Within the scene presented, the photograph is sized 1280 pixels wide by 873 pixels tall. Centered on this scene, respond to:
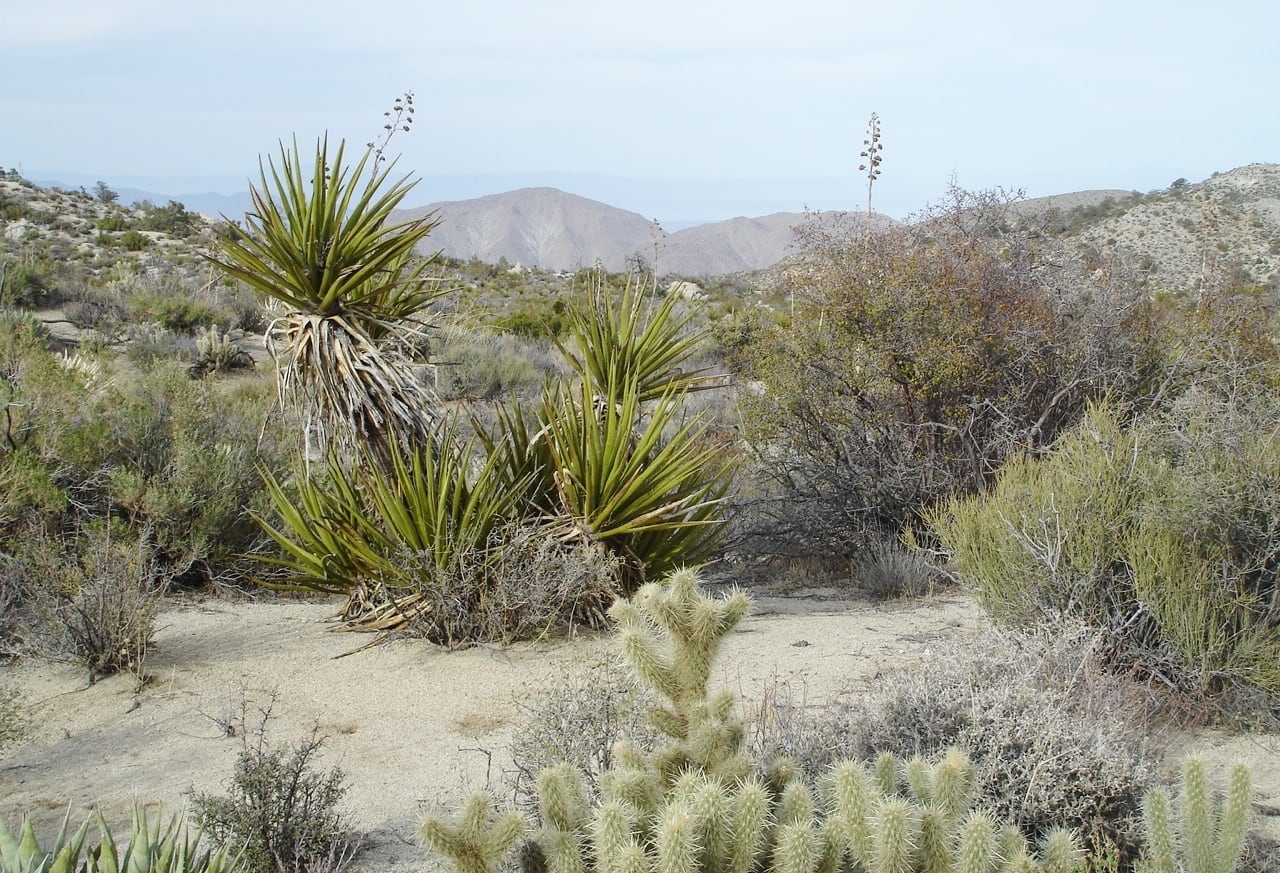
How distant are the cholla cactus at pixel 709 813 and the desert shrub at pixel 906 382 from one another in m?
5.51

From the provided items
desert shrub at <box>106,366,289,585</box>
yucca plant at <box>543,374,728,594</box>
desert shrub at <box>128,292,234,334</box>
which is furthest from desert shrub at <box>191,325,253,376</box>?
yucca plant at <box>543,374,728,594</box>

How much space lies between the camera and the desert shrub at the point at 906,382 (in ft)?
30.0

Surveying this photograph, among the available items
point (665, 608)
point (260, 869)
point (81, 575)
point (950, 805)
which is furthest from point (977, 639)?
point (81, 575)

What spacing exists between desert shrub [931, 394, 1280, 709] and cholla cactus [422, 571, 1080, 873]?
2103 mm

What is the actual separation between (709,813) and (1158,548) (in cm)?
344

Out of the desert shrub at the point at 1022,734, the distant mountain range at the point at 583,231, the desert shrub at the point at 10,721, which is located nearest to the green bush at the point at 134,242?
the desert shrub at the point at 10,721

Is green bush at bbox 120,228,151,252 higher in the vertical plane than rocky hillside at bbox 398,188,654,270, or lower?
lower

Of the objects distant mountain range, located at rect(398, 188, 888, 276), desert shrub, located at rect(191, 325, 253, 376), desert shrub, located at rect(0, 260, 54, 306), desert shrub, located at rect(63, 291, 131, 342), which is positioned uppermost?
distant mountain range, located at rect(398, 188, 888, 276)

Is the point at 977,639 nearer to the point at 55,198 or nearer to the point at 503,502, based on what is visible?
the point at 503,502

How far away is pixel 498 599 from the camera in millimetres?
6406

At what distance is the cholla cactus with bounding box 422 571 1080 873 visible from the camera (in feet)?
9.62

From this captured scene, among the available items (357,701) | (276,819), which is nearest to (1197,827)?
(276,819)

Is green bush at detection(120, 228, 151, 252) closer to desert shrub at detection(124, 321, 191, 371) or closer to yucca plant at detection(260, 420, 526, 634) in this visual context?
desert shrub at detection(124, 321, 191, 371)

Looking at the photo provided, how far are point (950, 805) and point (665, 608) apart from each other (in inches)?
42.4
